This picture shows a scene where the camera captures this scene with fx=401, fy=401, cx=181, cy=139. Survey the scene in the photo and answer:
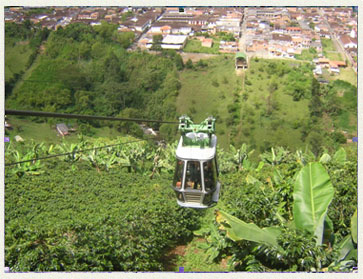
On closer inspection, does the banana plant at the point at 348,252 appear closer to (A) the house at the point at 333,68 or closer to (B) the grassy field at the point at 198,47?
(B) the grassy field at the point at 198,47

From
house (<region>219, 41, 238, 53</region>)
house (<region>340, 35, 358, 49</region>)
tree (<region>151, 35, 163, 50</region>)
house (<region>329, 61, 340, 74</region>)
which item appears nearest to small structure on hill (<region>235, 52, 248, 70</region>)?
house (<region>219, 41, 238, 53</region>)

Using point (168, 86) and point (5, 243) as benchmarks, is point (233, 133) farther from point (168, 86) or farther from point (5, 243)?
point (5, 243)

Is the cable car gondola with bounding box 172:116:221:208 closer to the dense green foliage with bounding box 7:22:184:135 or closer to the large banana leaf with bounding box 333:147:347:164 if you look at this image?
the large banana leaf with bounding box 333:147:347:164

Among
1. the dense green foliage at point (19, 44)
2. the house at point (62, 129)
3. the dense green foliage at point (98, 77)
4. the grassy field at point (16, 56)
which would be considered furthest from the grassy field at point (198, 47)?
the grassy field at point (16, 56)

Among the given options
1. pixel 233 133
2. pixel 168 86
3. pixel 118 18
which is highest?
pixel 118 18

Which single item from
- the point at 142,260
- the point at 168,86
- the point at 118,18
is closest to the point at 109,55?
the point at 118,18
